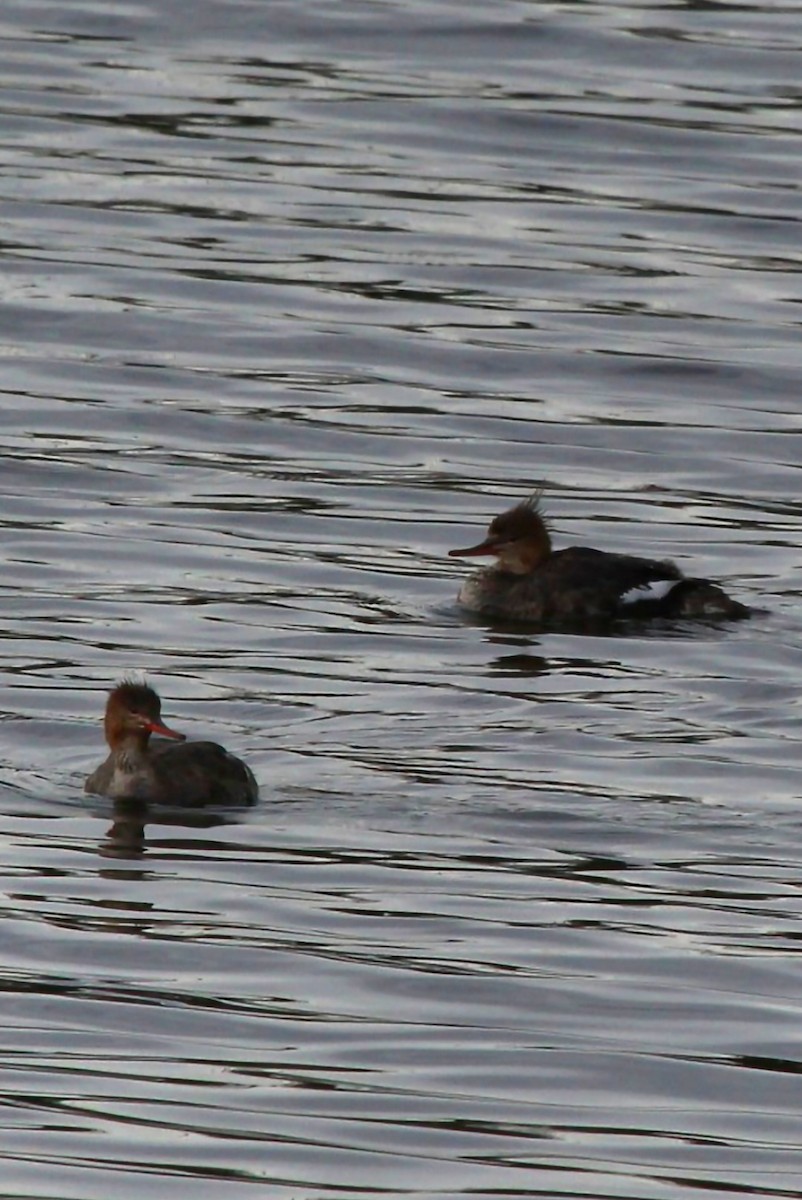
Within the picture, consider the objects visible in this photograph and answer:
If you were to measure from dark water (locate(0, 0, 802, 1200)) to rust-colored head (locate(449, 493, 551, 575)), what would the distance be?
30 centimetres

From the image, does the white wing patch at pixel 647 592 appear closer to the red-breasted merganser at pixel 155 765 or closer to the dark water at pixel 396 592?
the dark water at pixel 396 592

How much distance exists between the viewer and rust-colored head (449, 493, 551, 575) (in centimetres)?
1409

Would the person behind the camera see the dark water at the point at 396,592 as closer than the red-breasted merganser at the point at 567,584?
Yes

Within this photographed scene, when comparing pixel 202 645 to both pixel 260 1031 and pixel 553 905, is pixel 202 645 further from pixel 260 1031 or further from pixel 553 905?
pixel 260 1031

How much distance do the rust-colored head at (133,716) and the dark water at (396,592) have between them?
0.27 m

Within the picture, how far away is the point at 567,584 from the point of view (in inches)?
548

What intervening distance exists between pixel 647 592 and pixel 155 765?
3354mm

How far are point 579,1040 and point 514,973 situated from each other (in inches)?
21.4

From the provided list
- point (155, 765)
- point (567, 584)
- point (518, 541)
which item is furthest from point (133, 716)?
point (518, 541)

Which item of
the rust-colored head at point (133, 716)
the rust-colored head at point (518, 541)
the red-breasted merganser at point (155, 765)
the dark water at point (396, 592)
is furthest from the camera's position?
the rust-colored head at point (518, 541)

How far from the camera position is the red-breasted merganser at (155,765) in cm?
1041

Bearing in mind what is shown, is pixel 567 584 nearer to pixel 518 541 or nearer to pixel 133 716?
pixel 518 541

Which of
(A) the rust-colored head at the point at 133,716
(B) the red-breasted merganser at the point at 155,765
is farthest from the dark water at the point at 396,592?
(A) the rust-colored head at the point at 133,716

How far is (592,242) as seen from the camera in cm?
2097
